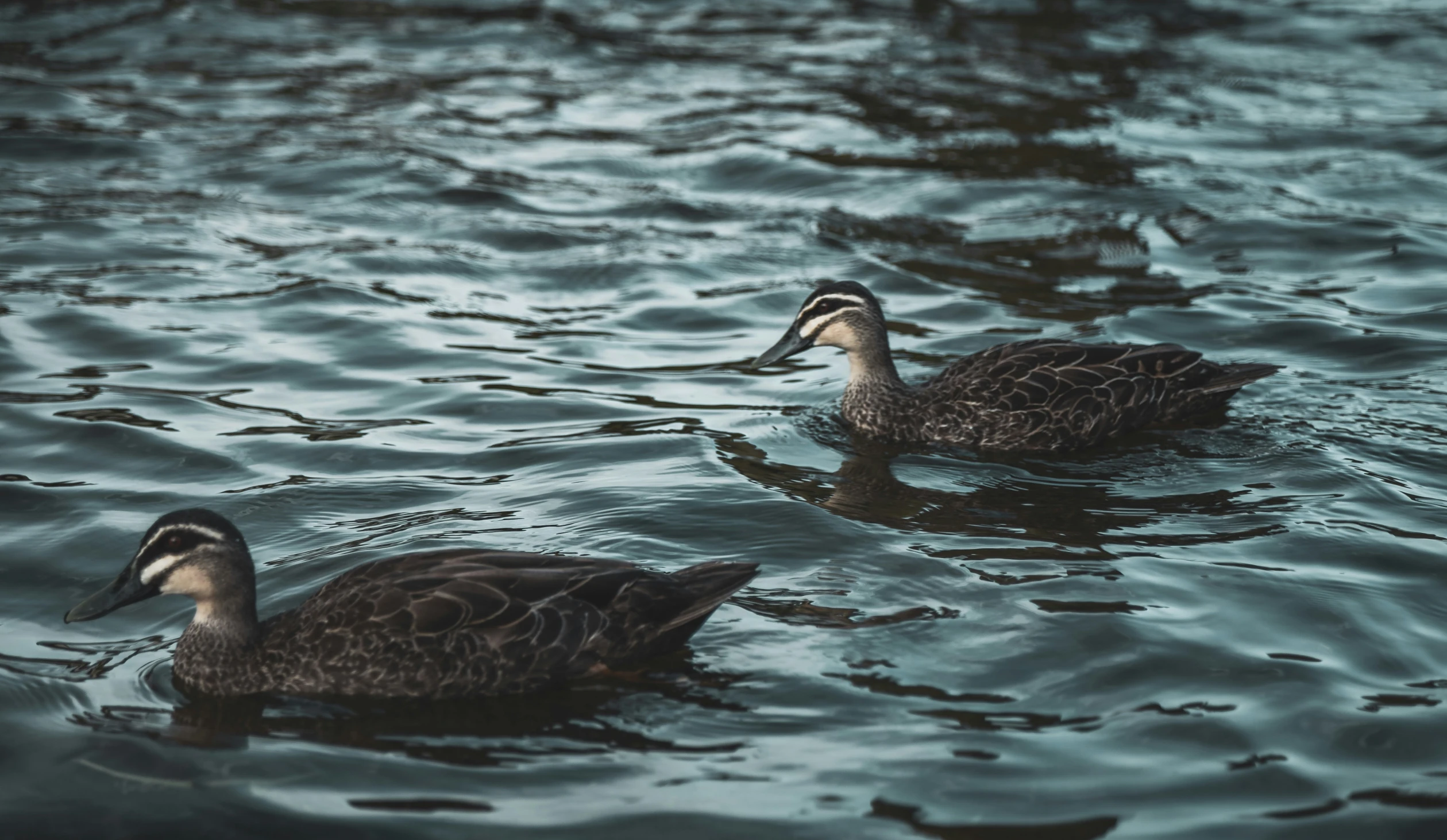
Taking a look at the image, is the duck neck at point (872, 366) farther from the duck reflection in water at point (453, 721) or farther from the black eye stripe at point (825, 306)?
the duck reflection in water at point (453, 721)

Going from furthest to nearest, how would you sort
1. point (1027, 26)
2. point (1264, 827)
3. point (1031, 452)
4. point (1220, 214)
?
point (1027, 26), point (1220, 214), point (1031, 452), point (1264, 827)

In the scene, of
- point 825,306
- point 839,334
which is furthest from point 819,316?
point 839,334

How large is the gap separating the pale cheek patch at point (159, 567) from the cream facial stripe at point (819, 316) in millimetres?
5591

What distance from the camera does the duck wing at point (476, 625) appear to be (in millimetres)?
7258

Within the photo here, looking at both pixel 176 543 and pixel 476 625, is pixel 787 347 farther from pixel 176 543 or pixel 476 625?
pixel 176 543

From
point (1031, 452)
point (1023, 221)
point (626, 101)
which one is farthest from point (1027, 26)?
point (1031, 452)

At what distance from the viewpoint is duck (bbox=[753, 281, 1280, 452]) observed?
10.8m

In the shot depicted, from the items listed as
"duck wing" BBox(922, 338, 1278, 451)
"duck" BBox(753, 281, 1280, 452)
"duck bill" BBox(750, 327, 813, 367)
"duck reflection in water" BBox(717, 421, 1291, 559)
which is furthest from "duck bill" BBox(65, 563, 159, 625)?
"duck wing" BBox(922, 338, 1278, 451)

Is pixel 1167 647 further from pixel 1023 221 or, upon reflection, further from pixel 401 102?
pixel 401 102

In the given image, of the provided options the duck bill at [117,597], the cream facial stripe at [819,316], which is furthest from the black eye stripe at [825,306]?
the duck bill at [117,597]

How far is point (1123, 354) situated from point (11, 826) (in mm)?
7722

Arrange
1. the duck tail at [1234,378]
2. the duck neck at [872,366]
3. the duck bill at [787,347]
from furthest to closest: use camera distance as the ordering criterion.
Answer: the duck bill at [787,347]
the duck neck at [872,366]
the duck tail at [1234,378]

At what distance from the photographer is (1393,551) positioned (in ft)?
29.7

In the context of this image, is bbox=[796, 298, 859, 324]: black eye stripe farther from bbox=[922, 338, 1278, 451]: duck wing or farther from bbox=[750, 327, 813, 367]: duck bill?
bbox=[922, 338, 1278, 451]: duck wing
